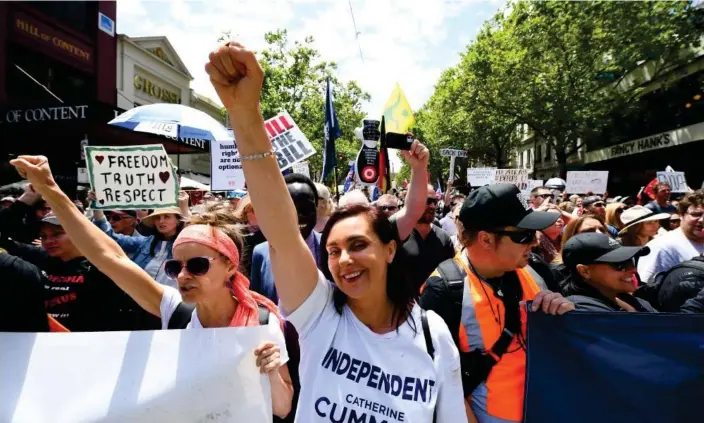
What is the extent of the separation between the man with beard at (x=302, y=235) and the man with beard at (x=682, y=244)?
112 inches

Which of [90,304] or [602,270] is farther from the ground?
[602,270]

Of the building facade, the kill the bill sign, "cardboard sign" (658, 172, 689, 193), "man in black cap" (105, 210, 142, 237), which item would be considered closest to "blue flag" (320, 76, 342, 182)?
the kill the bill sign

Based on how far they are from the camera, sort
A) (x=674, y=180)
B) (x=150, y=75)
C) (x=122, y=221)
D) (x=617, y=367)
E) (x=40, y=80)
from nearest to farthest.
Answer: (x=617, y=367)
(x=122, y=221)
(x=674, y=180)
(x=40, y=80)
(x=150, y=75)

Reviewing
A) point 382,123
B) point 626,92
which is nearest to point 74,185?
point 382,123

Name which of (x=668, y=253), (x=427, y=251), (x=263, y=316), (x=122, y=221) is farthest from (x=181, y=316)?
(x=668, y=253)

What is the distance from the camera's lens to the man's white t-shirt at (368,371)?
1.52m

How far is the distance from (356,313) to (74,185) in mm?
15431

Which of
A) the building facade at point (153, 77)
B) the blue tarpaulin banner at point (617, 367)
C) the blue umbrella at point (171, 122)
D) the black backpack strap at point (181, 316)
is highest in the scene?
the building facade at point (153, 77)

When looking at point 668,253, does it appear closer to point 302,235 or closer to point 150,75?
point 302,235

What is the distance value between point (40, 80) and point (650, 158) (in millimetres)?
29612

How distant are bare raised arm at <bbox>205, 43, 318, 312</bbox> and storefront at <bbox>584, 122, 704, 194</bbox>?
25.9 m

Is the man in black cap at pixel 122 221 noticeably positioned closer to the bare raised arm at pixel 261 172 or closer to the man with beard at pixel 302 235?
the man with beard at pixel 302 235

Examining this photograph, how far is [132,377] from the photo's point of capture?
5.68 ft

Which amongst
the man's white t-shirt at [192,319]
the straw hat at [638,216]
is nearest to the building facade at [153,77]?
the straw hat at [638,216]
